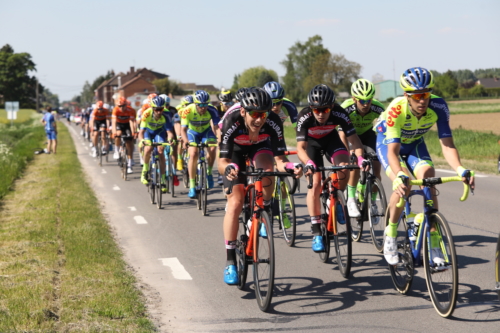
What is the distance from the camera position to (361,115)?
336 inches

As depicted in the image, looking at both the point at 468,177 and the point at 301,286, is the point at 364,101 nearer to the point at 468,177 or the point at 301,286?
the point at 301,286

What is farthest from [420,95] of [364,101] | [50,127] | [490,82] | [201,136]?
[490,82]

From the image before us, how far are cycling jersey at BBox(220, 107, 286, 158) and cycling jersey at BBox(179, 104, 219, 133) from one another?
19.9 ft

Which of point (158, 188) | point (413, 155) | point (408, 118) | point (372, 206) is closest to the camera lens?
point (408, 118)

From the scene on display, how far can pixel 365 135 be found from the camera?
881 centimetres

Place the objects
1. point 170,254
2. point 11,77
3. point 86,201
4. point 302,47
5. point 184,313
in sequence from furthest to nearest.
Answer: point 11,77 < point 302,47 < point 86,201 < point 170,254 < point 184,313

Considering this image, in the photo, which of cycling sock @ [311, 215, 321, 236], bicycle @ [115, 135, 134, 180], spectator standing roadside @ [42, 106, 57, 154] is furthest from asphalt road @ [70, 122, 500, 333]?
spectator standing roadside @ [42, 106, 57, 154]

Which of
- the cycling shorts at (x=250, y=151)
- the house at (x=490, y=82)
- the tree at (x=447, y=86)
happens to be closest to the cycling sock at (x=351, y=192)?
the cycling shorts at (x=250, y=151)

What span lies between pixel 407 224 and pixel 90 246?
14.3ft

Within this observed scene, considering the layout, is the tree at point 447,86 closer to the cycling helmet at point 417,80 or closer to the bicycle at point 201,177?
the bicycle at point 201,177

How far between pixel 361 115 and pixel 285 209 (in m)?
1.63

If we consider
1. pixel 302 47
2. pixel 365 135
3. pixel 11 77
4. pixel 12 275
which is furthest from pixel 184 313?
pixel 11 77

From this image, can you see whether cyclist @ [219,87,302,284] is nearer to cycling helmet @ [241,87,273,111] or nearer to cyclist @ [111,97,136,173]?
cycling helmet @ [241,87,273,111]

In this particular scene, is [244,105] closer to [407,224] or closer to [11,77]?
[407,224]
